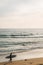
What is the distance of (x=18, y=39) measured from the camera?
8.32ft

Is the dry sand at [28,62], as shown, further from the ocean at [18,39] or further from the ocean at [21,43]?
the ocean at [18,39]

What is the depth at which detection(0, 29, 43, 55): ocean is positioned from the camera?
247cm

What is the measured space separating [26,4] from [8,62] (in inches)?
50.0

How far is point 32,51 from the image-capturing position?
8.69 ft

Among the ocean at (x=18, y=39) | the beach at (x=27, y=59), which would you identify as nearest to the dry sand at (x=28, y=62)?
the beach at (x=27, y=59)

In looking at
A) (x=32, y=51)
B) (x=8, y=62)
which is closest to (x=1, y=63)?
(x=8, y=62)

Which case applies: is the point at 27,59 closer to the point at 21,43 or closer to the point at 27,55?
the point at 27,55

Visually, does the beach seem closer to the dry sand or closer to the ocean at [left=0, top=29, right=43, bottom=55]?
the dry sand

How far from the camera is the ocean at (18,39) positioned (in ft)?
8.12

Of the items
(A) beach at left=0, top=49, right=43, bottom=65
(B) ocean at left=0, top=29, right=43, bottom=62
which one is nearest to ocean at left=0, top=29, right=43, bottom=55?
(B) ocean at left=0, top=29, right=43, bottom=62

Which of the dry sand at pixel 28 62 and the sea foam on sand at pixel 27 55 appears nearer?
the dry sand at pixel 28 62

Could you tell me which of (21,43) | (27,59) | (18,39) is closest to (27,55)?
A: (27,59)

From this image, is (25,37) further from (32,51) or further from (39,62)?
(39,62)

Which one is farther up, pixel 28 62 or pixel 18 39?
pixel 18 39
